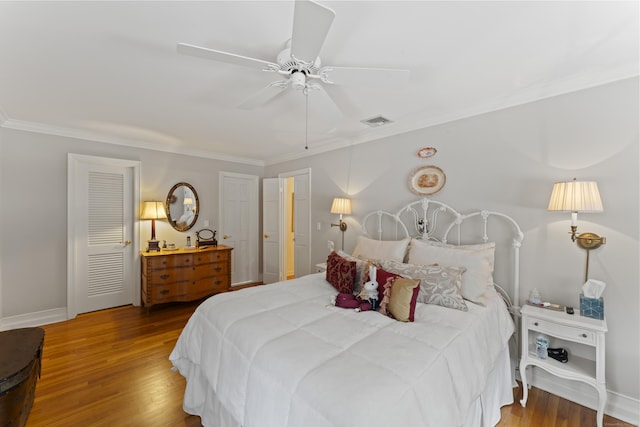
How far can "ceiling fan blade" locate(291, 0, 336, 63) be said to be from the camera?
1101 mm

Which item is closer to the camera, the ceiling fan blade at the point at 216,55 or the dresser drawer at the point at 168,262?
the ceiling fan blade at the point at 216,55

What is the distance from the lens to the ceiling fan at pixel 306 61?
46.1 inches

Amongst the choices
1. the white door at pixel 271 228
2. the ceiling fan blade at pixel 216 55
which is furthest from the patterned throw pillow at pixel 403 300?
the white door at pixel 271 228

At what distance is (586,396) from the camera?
2.06 meters

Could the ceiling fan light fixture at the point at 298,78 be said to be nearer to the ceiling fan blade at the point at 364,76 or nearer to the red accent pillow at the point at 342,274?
the ceiling fan blade at the point at 364,76

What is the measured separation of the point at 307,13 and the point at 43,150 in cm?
411

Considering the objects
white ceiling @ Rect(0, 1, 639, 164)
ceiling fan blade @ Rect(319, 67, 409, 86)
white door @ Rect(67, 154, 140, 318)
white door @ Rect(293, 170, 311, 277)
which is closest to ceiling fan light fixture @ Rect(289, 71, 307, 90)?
ceiling fan blade @ Rect(319, 67, 409, 86)

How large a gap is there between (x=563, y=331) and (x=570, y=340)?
10 cm

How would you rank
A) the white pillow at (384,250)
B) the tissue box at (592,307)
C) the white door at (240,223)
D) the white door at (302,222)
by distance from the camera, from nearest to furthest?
the tissue box at (592,307) → the white pillow at (384,250) → the white door at (302,222) → the white door at (240,223)

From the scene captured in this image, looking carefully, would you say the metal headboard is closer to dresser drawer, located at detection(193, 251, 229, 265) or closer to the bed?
the bed

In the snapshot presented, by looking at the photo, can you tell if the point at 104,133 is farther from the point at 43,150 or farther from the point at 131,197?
the point at 131,197

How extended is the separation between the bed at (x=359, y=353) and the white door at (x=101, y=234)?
2.66 m

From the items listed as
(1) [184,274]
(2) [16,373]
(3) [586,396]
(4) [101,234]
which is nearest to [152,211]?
(4) [101,234]

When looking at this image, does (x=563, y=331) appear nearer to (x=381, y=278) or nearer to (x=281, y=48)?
(x=381, y=278)
